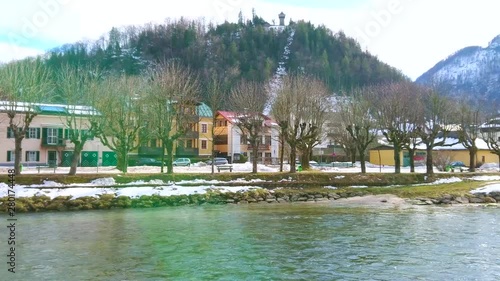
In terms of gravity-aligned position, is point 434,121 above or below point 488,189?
above

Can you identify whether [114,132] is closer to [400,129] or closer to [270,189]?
[270,189]

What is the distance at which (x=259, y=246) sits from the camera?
20.5 meters

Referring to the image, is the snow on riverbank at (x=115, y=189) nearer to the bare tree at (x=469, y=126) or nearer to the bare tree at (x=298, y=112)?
the bare tree at (x=298, y=112)

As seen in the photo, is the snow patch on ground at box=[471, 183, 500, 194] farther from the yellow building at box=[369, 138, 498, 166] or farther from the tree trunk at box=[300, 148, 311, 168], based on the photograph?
the yellow building at box=[369, 138, 498, 166]

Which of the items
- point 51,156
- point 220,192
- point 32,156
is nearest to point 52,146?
point 51,156

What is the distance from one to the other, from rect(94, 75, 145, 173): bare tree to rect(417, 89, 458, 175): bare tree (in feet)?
103

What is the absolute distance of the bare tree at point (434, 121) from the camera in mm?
56812

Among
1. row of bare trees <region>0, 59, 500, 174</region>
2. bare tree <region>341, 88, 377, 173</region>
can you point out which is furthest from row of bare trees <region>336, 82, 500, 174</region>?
row of bare trees <region>0, 59, 500, 174</region>

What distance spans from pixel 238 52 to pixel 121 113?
402 ft

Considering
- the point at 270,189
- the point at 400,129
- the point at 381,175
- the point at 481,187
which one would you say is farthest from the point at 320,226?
the point at 400,129

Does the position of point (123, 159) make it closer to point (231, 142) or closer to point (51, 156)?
point (51, 156)

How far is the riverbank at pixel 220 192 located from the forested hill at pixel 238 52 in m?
95.2

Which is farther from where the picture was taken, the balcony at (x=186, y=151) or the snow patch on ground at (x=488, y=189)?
the balcony at (x=186, y=151)

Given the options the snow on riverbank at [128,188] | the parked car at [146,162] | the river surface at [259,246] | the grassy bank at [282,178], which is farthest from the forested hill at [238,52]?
the river surface at [259,246]
